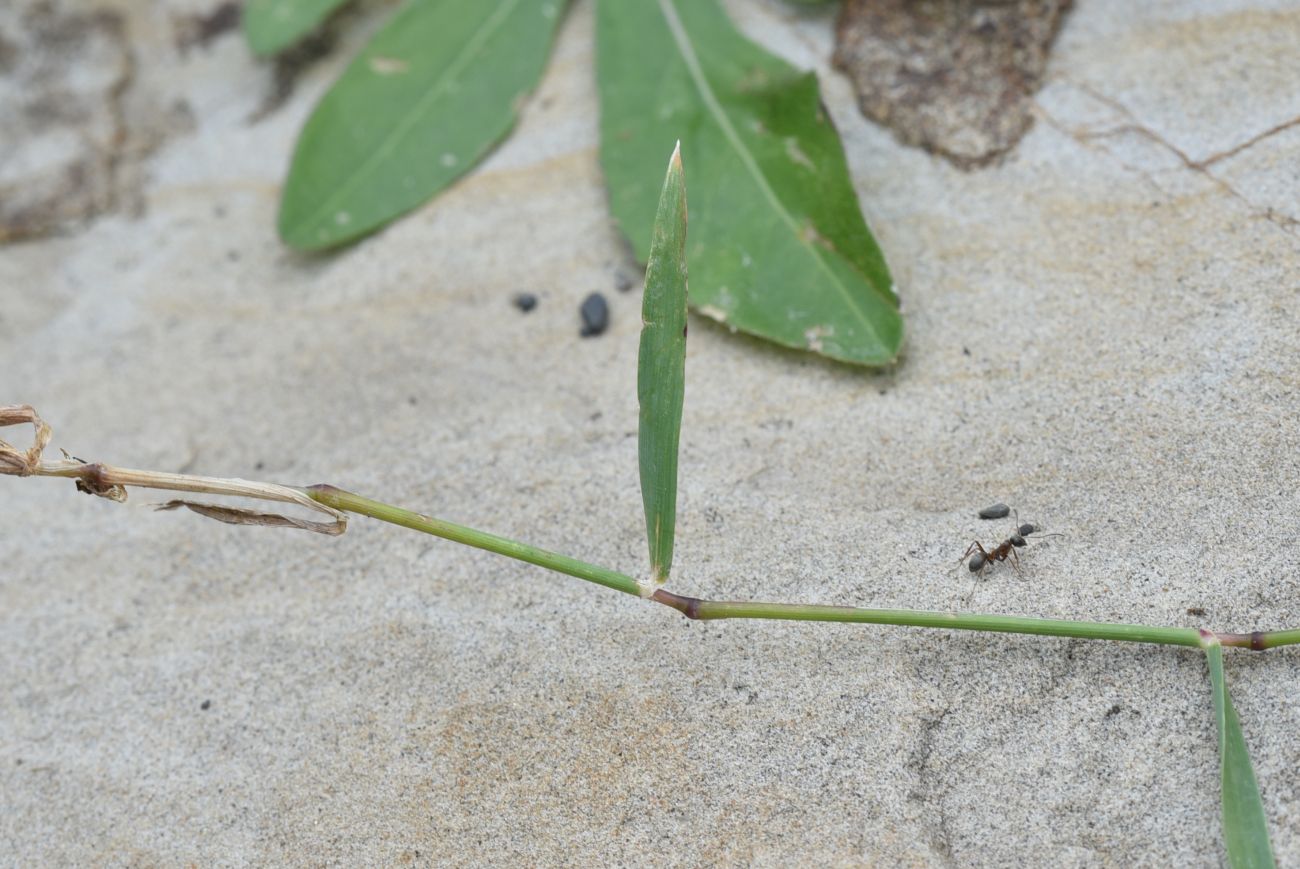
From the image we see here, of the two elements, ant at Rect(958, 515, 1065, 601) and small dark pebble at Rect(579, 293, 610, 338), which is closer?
ant at Rect(958, 515, 1065, 601)

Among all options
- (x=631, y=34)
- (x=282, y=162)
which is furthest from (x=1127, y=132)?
(x=282, y=162)

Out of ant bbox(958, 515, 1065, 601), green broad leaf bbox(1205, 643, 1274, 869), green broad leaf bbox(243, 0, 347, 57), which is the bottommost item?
green broad leaf bbox(1205, 643, 1274, 869)

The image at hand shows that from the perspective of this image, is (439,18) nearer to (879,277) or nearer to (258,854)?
(879,277)

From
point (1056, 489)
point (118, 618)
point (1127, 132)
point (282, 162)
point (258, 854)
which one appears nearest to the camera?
point (258, 854)

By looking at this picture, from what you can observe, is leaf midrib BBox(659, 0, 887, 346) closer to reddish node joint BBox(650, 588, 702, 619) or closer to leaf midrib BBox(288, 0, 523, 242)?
leaf midrib BBox(288, 0, 523, 242)

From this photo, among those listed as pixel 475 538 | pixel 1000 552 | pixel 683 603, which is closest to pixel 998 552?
pixel 1000 552

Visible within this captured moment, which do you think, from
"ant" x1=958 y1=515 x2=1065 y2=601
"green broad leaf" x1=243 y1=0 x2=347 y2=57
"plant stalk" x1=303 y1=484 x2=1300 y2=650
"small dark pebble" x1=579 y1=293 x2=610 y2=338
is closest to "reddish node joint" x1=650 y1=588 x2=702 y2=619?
"plant stalk" x1=303 y1=484 x2=1300 y2=650

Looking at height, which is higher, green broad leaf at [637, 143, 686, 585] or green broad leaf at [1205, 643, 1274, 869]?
green broad leaf at [637, 143, 686, 585]
